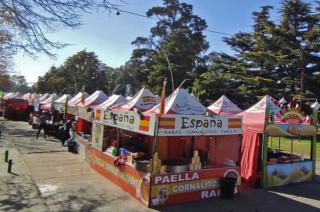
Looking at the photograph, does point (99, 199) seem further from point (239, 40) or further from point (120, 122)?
point (239, 40)

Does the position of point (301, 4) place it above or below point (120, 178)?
above

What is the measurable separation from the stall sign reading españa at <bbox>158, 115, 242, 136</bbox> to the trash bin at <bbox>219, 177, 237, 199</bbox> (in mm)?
1491

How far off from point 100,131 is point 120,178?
2975mm

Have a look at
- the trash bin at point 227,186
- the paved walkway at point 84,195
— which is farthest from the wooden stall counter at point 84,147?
the trash bin at point 227,186

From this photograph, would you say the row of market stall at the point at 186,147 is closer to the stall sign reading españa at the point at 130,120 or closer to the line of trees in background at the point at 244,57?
the stall sign reading españa at the point at 130,120

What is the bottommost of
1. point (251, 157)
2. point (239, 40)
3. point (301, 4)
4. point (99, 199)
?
point (99, 199)

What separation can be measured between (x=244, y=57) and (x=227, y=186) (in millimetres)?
33427

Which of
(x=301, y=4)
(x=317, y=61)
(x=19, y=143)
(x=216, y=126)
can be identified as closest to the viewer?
(x=216, y=126)

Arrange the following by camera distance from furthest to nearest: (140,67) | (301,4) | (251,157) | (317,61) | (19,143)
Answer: (140,67) < (301,4) < (317,61) < (19,143) < (251,157)

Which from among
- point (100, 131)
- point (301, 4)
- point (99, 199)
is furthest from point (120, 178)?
point (301, 4)

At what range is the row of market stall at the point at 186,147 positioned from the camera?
10.8m

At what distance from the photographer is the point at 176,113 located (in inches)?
439

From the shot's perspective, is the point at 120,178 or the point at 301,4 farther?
the point at 301,4

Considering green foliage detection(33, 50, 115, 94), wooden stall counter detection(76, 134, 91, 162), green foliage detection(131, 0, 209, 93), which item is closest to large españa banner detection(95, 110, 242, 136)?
wooden stall counter detection(76, 134, 91, 162)
